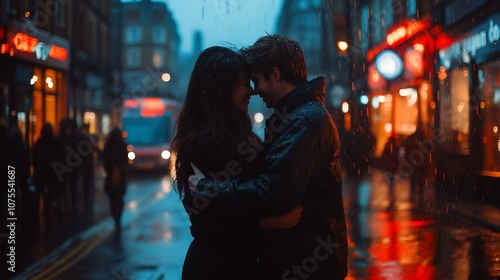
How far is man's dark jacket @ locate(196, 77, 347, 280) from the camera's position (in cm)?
254

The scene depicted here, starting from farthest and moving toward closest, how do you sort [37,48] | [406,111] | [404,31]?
[406,111] → [404,31] → [37,48]

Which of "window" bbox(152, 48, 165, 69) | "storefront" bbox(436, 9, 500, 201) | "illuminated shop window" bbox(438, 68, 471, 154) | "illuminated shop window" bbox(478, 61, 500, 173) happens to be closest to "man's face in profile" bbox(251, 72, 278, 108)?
"storefront" bbox(436, 9, 500, 201)

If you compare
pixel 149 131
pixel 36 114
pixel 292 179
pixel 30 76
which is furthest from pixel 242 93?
pixel 149 131

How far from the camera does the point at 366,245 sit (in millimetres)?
10180

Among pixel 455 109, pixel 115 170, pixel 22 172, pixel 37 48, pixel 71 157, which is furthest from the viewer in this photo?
pixel 37 48

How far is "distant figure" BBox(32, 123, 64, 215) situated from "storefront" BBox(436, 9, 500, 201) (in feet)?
30.8

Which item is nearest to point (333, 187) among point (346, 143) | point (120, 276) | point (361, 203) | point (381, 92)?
point (120, 276)

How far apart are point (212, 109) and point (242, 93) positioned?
0.48ft

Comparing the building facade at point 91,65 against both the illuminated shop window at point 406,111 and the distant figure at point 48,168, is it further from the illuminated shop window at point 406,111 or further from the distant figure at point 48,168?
the distant figure at point 48,168

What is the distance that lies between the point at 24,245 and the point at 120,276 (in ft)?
9.92

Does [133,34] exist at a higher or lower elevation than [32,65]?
higher

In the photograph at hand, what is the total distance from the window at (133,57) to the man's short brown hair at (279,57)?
86.8 meters

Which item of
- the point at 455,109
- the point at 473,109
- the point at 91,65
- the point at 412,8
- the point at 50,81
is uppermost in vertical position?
the point at 412,8

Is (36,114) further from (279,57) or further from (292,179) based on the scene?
(292,179)
